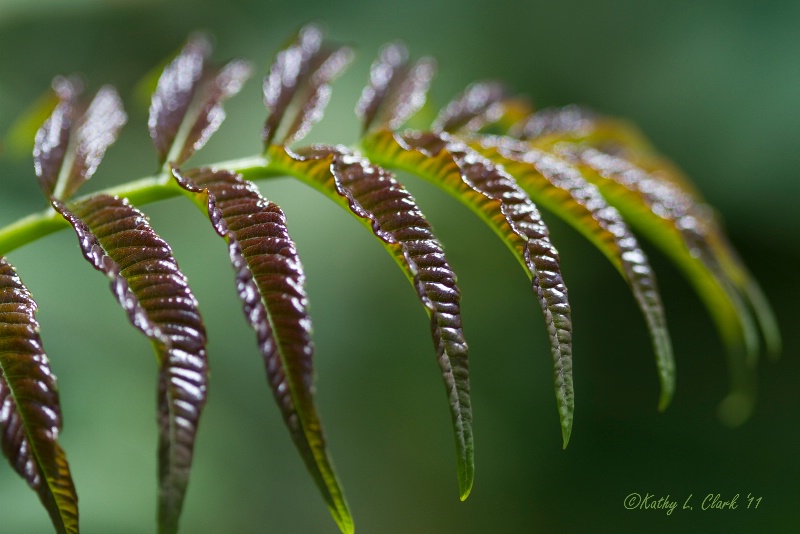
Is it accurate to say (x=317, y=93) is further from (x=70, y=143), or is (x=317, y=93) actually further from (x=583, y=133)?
(x=583, y=133)

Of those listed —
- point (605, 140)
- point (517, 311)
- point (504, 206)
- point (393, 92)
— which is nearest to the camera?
point (504, 206)

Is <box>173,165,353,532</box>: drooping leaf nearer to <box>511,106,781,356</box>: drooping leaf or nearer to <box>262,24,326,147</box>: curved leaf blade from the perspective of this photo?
<box>262,24,326,147</box>: curved leaf blade

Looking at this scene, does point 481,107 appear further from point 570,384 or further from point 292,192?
point 292,192

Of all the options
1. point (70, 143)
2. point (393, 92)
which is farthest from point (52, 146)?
point (393, 92)

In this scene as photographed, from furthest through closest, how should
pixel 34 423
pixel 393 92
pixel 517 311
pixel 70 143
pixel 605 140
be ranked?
pixel 517 311 < pixel 605 140 < pixel 393 92 < pixel 70 143 < pixel 34 423

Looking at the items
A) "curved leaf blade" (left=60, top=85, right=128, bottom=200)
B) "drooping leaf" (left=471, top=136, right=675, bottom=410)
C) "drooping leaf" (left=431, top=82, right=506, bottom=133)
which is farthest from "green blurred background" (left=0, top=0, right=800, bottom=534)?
"drooping leaf" (left=471, top=136, right=675, bottom=410)

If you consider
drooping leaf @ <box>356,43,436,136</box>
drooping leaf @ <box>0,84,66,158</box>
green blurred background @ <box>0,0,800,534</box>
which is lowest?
green blurred background @ <box>0,0,800,534</box>

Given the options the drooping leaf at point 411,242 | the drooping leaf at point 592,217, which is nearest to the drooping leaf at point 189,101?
the drooping leaf at point 411,242
